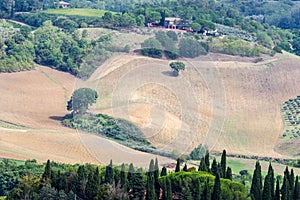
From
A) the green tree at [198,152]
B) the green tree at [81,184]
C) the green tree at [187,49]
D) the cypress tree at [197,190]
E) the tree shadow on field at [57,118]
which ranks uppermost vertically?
the green tree at [187,49]

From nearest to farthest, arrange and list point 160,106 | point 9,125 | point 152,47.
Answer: point 160,106 < point 152,47 < point 9,125

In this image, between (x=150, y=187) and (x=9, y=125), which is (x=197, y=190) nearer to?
(x=150, y=187)

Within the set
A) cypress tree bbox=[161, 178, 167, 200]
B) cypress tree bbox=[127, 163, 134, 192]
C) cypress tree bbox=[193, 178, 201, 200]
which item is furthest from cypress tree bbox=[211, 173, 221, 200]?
cypress tree bbox=[127, 163, 134, 192]

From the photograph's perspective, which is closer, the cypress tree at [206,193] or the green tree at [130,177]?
the cypress tree at [206,193]

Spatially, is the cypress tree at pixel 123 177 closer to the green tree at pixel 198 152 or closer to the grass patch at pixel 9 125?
the green tree at pixel 198 152

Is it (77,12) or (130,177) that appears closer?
(130,177)

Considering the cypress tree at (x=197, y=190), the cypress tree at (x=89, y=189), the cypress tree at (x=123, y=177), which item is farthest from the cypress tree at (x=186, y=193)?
the cypress tree at (x=89, y=189)

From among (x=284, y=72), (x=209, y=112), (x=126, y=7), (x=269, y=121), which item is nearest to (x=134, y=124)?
(x=209, y=112)

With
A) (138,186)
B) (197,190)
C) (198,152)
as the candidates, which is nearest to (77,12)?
(198,152)

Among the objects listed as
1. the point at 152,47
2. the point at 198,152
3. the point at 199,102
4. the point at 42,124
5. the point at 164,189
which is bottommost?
the point at 42,124

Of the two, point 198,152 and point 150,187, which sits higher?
point 150,187

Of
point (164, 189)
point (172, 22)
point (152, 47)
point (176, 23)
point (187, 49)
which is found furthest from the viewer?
point (172, 22)

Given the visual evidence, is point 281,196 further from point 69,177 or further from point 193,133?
point 69,177
